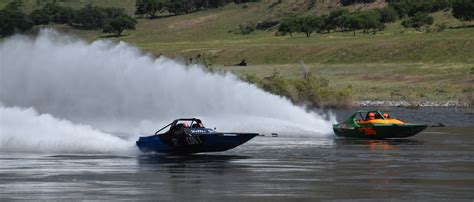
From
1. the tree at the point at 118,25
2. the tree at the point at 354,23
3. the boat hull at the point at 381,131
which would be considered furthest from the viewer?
the tree at the point at 118,25

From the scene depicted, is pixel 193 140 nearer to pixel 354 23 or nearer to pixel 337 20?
pixel 354 23

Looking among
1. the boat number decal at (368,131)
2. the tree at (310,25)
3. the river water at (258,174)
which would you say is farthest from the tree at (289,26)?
the river water at (258,174)

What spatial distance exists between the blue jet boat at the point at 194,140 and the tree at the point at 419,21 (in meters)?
110

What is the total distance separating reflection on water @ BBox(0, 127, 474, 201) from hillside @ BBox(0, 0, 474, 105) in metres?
45.0

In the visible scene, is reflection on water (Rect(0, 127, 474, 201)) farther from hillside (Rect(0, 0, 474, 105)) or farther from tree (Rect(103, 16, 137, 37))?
tree (Rect(103, 16, 137, 37))

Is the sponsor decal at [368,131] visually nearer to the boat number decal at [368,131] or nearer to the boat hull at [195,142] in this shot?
the boat number decal at [368,131]

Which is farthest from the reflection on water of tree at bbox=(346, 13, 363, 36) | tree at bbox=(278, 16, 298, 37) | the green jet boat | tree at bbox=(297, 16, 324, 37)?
tree at bbox=(278, 16, 298, 37)

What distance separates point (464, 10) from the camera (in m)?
144

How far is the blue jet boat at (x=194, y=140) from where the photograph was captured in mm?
37031

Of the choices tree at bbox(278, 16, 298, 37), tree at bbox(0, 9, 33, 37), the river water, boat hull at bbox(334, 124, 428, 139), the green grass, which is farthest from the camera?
tree at bbox(278, 16, 298, 37)

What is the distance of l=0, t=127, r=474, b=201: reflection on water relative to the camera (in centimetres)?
2519

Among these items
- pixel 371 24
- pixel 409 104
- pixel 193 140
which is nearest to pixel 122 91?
pixel 193 140

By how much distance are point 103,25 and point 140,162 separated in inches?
6267

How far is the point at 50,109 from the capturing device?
5825 cm
